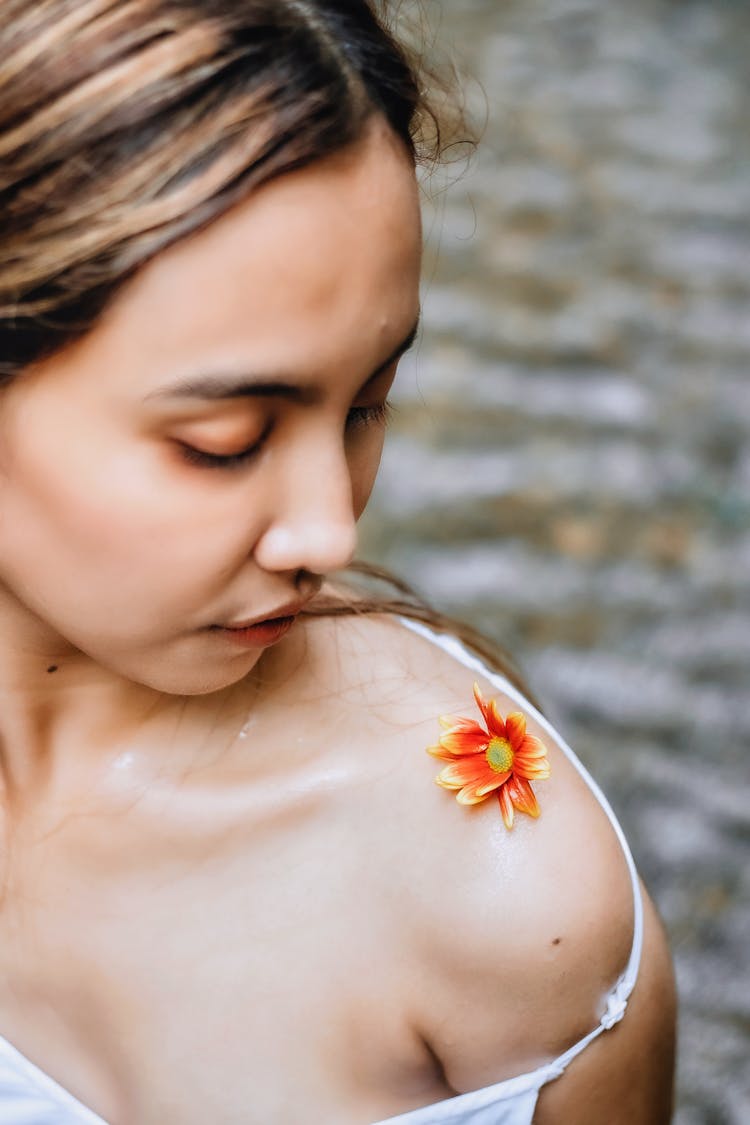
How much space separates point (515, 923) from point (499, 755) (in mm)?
159

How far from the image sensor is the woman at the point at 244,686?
1072 millimetres

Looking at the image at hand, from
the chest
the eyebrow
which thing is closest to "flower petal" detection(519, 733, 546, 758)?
the chest

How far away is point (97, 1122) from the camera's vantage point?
1564 mm

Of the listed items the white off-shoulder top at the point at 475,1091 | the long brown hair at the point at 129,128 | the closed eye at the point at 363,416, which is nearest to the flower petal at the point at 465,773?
the white off-shoulder top at the point at 475,1091

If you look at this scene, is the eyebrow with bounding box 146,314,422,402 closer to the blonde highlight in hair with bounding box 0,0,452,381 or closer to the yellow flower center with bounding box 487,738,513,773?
the blonde highlight in hair with bounding box 0,0,452,381

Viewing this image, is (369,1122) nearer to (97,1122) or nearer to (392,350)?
(97,1122)

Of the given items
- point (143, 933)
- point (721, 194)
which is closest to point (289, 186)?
point (143, 933)

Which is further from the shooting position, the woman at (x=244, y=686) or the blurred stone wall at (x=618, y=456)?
the blurred stone wall at (x=618, y=456)

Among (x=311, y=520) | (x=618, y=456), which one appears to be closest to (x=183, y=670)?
(x=311, y=520)

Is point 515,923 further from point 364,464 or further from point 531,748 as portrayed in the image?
point 364,464

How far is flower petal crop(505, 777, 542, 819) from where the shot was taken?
4.48ft

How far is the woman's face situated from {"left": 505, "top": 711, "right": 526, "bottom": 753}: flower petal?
0.92 feet

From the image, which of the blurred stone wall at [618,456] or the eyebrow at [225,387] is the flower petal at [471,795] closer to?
the eyebrow at [225,387]

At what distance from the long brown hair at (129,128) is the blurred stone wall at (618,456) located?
1.88 meters
